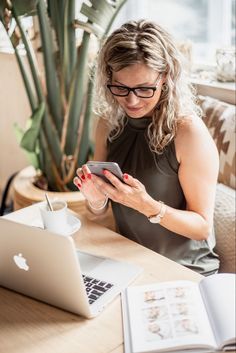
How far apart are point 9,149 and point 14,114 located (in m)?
0.23

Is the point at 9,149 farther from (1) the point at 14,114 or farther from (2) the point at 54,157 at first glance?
(2) the point at 54,157

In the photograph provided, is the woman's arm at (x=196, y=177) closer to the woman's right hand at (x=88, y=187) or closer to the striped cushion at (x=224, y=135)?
the woman's right hand at (x=88, y=187)

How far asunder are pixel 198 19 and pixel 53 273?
2.05 meters

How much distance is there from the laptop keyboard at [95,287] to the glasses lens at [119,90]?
21.6 inches

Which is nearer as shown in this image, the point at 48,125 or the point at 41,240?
the point at 41,240

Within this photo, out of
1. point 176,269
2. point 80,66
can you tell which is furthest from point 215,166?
point 80,66

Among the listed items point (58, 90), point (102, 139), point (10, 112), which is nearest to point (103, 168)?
point (102, 139)

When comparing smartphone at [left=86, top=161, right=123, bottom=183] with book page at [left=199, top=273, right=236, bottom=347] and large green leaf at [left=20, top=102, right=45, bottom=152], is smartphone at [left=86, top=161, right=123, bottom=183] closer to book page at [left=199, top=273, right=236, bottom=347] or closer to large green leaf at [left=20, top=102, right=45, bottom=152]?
book page at [left=199, top=273, right=236, bottom=347]

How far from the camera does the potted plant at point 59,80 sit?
194cm

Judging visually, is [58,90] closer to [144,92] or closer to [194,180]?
[144,92]

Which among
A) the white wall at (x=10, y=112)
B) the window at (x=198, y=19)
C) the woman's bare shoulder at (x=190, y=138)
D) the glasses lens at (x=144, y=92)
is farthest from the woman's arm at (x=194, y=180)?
the white wall at (x=10, y=112)

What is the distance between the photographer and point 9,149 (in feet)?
10.1

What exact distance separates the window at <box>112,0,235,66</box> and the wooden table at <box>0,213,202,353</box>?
5.23ft

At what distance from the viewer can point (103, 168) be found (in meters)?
1.30
